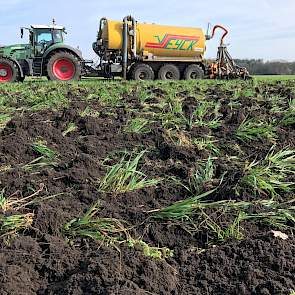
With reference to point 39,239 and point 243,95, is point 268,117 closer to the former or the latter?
point 243,95

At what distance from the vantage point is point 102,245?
9.11 ft

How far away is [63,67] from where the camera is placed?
17.6 meters

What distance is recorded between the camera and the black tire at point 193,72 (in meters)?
20.3

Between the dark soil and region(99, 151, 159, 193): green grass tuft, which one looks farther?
region(99, 151, 159, 193): green grass tuft

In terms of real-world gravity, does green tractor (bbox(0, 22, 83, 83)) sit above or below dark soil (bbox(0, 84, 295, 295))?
above

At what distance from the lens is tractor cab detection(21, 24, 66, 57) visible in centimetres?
1748

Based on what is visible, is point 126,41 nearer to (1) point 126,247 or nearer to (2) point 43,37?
(2) point 43,37

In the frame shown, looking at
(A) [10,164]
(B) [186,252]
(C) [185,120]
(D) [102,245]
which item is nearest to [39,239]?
(D) [102,245]

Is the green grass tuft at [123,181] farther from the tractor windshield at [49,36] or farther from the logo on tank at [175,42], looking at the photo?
the logo on tank at [175,42]

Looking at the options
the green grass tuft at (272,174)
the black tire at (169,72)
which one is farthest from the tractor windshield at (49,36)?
the green grass tuft at (272,174)

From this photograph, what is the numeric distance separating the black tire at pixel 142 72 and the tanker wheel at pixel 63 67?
2561mm

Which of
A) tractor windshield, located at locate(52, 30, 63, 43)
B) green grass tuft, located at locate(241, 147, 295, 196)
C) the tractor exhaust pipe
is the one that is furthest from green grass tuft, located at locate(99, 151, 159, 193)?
the tractor exhaust pipe

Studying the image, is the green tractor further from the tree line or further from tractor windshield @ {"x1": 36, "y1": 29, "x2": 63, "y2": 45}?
the tree line

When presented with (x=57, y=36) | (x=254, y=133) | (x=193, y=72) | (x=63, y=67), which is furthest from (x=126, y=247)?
(x=193, y=72)
